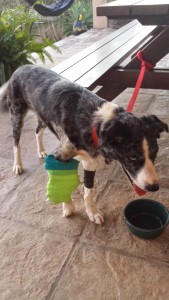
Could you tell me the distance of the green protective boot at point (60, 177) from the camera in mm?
1860

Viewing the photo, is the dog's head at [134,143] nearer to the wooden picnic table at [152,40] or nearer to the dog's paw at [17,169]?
the wooden picnic table at [152,40]

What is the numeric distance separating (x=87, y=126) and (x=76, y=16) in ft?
23.1

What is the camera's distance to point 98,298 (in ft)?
5.23

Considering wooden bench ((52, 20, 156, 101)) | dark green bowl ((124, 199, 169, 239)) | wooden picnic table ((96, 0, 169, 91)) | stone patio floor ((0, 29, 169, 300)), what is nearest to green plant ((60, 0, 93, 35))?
wooden bench ((52, 20, 156, 101))

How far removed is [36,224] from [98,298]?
0.70 metres

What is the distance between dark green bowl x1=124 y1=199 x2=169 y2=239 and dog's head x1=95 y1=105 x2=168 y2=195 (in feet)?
1.63

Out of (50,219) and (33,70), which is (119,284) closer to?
(50,219)

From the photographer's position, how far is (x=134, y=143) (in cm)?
144

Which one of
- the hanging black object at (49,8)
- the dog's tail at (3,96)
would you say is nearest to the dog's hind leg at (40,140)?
the dog's tail at (3,96)

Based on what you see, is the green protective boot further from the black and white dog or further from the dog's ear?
the dog's ear

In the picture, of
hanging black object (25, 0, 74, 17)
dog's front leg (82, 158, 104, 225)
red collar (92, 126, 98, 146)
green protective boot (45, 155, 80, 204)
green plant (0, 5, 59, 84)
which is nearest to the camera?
red collar (92, 126, 98, 146)

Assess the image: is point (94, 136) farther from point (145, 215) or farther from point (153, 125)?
point (145, 215)

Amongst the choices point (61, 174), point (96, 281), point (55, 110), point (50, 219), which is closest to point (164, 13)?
point (55, 110)

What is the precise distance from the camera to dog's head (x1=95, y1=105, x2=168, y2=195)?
4.74 ft
